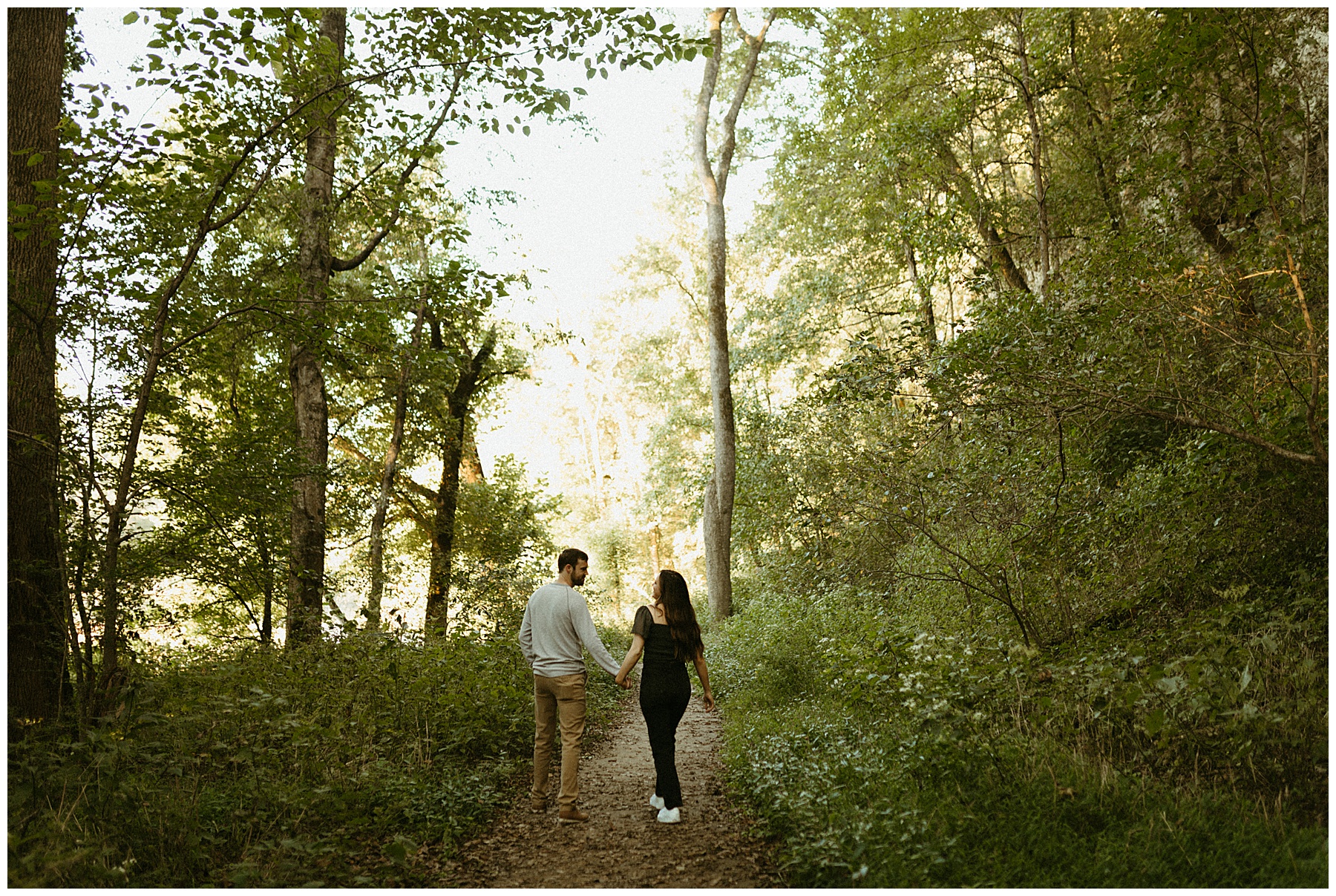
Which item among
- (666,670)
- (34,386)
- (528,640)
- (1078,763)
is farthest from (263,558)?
(1078,763)

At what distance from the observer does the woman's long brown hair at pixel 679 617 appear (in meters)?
6.07

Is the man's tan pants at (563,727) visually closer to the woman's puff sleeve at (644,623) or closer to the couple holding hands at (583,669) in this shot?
the couple holding hands at (583,669)

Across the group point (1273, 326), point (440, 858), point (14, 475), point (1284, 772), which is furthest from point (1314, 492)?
point (14, 475)

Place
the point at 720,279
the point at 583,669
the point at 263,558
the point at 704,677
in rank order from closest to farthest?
the point at 704,677
the point at 583,669
the point at 263,558
the point at 720,279

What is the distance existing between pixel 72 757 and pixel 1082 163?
47.3ft

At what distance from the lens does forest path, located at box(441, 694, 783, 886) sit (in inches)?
190

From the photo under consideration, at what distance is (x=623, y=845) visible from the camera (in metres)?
5.41

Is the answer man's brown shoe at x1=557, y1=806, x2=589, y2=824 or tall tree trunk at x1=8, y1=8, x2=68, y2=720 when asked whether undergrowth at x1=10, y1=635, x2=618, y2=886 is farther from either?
tall tree trunk at x1=8, y1=8, x2=68, y2=720

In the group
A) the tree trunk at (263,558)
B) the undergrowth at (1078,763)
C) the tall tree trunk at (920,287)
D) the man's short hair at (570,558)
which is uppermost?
the tall tree trunk at (920,287)

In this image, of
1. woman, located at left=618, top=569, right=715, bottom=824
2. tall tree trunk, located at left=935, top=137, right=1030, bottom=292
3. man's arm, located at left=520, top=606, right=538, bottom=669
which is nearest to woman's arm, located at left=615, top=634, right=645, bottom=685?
woman, located at left=618, top=569, right=715, bottom=824

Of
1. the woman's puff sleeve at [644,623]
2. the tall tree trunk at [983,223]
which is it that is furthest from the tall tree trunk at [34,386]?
the tall tree trunk at [983,223]

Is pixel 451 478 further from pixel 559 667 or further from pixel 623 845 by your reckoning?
pixel 623 845

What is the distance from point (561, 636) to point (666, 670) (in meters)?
0.87

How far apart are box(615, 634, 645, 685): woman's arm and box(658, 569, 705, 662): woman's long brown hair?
260mm
